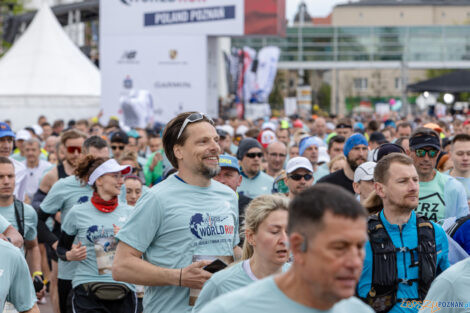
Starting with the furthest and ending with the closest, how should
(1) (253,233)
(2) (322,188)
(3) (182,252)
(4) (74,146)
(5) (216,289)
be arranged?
(4) (74,146) < (3) (182,252) < (1) (253,233) < (5) (216,289) < (2) (322,188)

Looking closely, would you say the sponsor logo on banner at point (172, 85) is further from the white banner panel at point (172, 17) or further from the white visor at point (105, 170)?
the white visor at point (105, 170)

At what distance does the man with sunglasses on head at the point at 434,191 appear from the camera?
245 inches

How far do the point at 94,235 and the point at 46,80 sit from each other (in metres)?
29.0

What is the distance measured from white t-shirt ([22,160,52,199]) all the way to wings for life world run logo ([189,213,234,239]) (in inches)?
274

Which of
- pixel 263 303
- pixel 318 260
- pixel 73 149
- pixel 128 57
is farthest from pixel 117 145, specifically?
pixel 128 57

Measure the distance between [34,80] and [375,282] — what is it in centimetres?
3160

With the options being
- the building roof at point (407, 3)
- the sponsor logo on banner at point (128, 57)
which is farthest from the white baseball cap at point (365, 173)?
the building roof at point (407, 3)

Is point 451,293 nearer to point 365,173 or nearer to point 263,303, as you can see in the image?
point 263,303

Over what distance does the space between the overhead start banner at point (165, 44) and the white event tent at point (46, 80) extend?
4.17 m

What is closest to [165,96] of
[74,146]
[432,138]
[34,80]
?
[34,80]

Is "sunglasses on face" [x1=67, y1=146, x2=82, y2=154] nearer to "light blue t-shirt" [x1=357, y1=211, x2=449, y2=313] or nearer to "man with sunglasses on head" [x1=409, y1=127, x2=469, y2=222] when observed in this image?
"man with sunglasses on head" [x1=409, y1=127, x2=469, y2=222]

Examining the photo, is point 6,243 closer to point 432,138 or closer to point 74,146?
point 432,138

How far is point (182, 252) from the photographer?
4.36 m

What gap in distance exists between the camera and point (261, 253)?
154 inches
